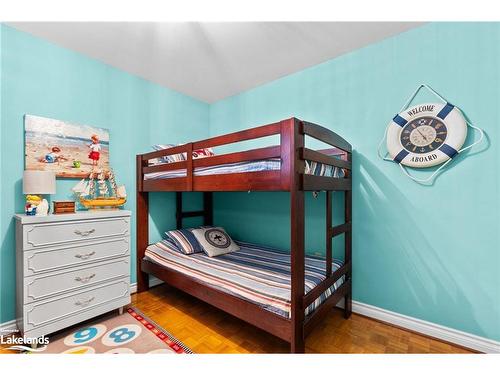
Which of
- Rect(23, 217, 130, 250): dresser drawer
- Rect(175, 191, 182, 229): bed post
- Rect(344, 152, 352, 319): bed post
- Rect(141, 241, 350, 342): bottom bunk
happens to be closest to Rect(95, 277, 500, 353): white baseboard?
Rect(344, 152, 352, 319): bed post

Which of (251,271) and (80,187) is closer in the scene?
(251,271)

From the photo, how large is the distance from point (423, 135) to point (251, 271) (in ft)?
5.65

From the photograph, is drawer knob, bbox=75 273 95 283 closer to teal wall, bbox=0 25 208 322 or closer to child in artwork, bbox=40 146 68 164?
teal wall, bbox=0 25 208 322

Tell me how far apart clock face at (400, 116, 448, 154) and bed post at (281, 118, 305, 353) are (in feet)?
3.50

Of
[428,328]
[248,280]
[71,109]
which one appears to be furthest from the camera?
[71,109]

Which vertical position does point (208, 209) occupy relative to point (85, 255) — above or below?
above

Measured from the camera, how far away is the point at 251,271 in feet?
5.85

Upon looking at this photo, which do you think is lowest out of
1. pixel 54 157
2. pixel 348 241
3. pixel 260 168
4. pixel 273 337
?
pixel 273 337

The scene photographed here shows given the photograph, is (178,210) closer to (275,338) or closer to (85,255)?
(85,255)

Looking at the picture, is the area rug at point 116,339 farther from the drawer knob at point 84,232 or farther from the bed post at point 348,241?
the bed post at point 348,241

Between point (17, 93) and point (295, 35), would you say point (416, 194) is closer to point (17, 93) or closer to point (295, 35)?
point (295, 35)

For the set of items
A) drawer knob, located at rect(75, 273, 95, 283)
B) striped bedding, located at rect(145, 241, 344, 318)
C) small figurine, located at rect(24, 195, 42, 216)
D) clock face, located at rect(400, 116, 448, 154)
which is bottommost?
drawer knob, located at rect(75, 273, 95, 283)

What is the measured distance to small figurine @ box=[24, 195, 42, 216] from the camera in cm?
165

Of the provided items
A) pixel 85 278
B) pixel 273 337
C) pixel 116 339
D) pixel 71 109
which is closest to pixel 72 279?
pixel 85 278
